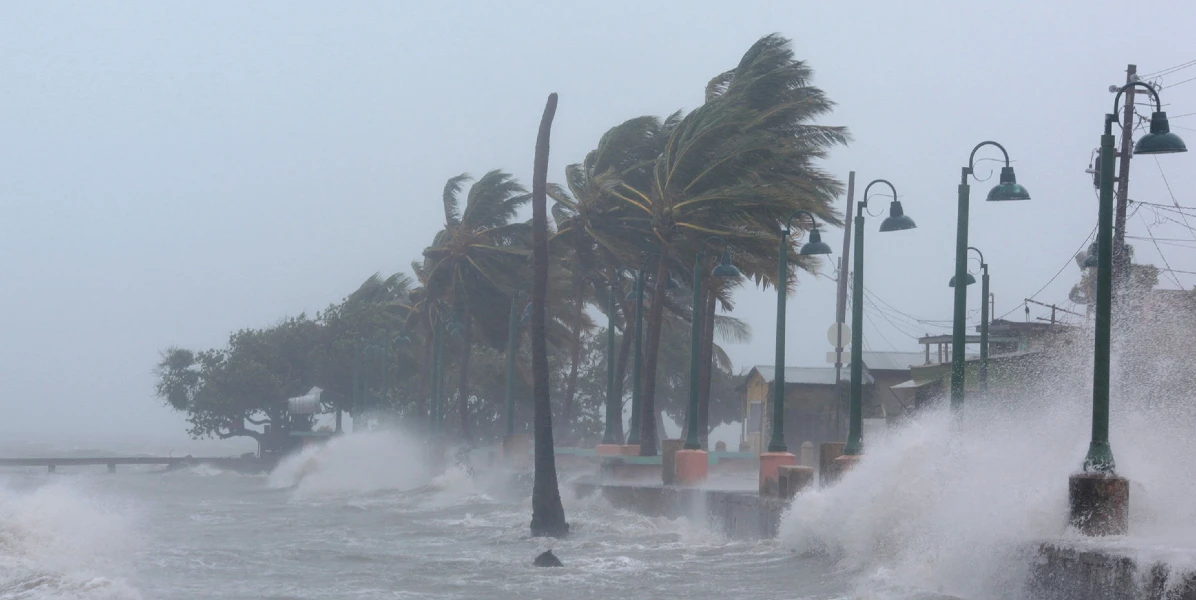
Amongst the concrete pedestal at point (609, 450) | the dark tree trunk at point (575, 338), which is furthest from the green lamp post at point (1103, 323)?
the dark tree trunk at point (575, 338)

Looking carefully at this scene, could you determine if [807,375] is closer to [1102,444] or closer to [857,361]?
[857,361]

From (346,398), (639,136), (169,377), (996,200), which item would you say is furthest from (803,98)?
(169,377)

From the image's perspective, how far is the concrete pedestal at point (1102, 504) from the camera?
34.3ft

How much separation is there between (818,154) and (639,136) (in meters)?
7.07

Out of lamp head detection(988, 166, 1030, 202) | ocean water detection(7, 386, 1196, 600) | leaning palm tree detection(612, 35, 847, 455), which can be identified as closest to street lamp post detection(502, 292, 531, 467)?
leaning palm tree detection(612, 35, 847, 455)

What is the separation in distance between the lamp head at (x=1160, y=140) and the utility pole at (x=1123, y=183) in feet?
29.8

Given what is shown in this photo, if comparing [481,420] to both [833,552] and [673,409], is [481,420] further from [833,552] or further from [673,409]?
[833,552]

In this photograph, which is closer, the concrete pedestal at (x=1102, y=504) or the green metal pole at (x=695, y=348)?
the concrete pedestal at (x=1102, y=504)

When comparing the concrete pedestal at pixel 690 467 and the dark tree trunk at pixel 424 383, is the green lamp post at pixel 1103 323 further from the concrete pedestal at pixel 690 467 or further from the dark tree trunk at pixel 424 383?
the dark tree trunk at pixel 424 383

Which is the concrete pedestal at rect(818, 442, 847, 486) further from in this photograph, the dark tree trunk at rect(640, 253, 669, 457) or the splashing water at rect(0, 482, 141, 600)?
the dark tree trunk at rect(640, 253, 669, 457)

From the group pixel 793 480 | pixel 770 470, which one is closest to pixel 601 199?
pixel 770 470

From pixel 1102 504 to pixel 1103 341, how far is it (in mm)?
1363

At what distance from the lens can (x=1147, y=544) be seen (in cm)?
977

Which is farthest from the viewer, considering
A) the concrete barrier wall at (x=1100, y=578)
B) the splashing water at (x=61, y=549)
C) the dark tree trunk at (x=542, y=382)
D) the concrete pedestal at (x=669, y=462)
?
the concrete pedestal at (x=669, y=462)
